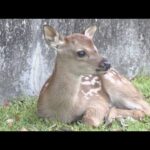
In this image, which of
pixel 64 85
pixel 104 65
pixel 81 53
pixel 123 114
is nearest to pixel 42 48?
pixel 64 85

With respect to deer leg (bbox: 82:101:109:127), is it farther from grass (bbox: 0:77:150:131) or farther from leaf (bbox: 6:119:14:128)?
leaf (bbox: 6:119:14:128)

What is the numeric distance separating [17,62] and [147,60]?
2.33 meters

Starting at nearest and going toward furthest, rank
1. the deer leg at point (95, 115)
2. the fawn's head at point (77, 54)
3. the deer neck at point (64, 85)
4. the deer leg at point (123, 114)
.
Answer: the fawn's head at point (77, 54) < the deer leg at point (95, 115) < the deer neck at point (64, 85) < the deer leg at point (123, 114)

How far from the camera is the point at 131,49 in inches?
365

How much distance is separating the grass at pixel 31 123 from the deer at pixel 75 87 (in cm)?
12

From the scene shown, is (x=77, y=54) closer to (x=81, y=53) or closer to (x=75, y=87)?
(x=81, y=53)

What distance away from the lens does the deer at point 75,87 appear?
22.5ft

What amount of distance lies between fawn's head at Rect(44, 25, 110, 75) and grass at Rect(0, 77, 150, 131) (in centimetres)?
67

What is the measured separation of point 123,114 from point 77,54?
1.05 m

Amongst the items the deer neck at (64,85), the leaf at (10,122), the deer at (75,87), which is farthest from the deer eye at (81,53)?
the leaf at (10,122)

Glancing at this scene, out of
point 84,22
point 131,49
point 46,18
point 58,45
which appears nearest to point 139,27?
point 131,49

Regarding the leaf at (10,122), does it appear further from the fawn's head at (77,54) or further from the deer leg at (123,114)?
the deer leg at (123,114)

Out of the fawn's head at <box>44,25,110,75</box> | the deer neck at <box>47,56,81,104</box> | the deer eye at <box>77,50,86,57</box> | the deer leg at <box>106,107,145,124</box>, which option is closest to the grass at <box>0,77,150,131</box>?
the deer leg at <box>106,107,145,124</box>

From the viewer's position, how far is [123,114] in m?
7.37
